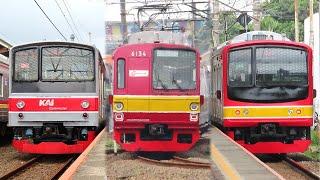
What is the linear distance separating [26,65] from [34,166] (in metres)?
2.59

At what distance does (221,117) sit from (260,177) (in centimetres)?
617

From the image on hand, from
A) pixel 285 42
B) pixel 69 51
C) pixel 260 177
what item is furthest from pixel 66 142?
pixel 260 177

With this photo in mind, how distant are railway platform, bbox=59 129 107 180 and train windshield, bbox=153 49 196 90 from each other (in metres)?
2.12

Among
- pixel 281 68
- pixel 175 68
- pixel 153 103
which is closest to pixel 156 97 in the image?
pixel 153 103

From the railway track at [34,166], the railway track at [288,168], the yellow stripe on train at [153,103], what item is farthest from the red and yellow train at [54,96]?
the railway track at [288,168]

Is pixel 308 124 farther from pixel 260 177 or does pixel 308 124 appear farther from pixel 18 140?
pixel 18 140

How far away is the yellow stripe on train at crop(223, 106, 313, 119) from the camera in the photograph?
1541 centimetres

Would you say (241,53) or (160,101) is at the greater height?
(241,53)

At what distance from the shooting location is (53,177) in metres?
12.9

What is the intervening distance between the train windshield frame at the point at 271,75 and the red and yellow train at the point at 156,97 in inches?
72.8

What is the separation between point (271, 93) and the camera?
50.7 feet

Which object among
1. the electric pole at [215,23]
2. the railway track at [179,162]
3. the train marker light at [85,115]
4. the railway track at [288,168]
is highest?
the electric pole at [215,23]

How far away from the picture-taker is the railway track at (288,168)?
13.3 metres

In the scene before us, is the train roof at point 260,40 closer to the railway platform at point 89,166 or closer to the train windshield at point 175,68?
the train windshield at point 175,68
